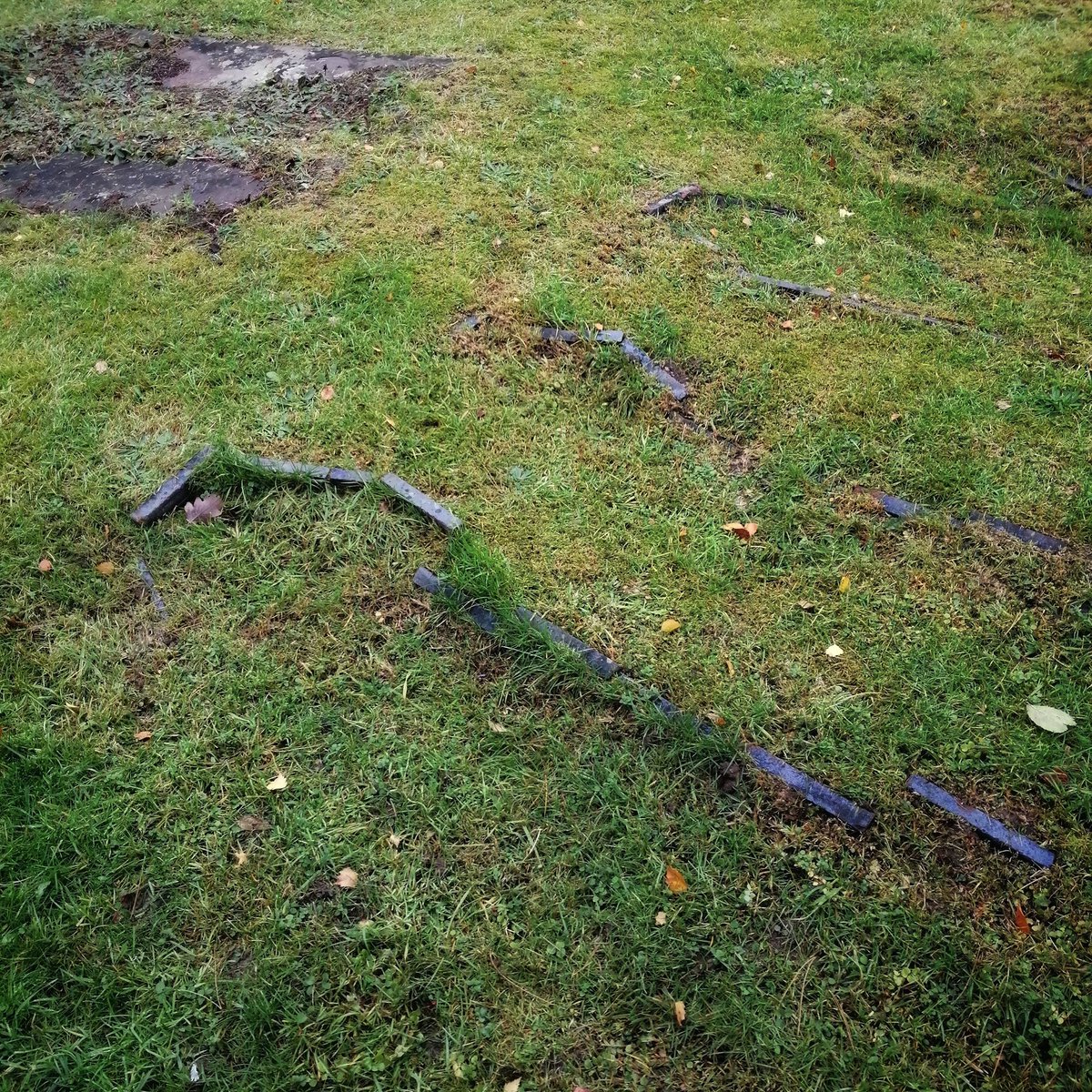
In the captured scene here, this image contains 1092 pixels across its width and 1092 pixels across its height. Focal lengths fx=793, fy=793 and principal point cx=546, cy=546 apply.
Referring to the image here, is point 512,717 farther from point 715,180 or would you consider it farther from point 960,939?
point 715,180

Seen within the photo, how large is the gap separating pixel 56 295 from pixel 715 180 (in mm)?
4108

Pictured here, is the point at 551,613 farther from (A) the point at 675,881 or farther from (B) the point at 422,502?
(A) the point at 675,881

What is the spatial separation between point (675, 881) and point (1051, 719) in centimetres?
153

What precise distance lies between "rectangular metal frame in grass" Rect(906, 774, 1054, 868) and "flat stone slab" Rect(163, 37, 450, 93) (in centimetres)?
629

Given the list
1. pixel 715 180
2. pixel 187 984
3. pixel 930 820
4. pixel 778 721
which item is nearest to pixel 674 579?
pixel 778 721

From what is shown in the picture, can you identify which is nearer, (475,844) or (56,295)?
(475,844)

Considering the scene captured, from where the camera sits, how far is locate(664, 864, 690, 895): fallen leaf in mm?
2547

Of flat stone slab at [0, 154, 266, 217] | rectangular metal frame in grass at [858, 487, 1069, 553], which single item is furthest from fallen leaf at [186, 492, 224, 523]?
rectangular metal frame in grass at [858, 487, 1069, 553]

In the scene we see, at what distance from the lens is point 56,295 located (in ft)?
14.8

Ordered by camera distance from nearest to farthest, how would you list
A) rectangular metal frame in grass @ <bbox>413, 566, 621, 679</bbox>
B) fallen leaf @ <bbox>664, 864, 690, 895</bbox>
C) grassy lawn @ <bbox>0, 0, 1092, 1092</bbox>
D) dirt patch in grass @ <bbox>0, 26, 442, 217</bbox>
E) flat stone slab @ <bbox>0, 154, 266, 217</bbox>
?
grassy lawn @ <bbox>0, 0, 1092, 1092</bbox> < fallen leaf @ <bbox>664, 864, 690, 895</bbox> < rectangular metal frame in grass @ <bbox>413, 566, 621, 679</bbox> < flat stone slab @ <bbox>0, 154, 266, 217</bbox> < dirt patch in grass @ <bbox>0, 26, 442, 217</bbox>

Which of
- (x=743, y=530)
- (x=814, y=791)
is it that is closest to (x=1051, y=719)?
(x=814, y=791)

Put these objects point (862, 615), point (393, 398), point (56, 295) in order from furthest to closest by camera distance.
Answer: point (56, 295)
point (393, 398)
point (862, 615)

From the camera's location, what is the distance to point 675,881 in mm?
2557

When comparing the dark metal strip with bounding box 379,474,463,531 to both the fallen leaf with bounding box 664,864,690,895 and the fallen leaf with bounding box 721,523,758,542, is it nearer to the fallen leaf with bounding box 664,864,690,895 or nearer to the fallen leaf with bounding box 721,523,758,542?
the fallen leaf with bounding box 721,523,758,542
